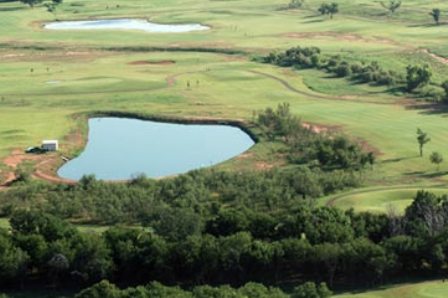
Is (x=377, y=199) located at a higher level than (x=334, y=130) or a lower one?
higher

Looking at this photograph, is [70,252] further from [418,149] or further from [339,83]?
[339,83]

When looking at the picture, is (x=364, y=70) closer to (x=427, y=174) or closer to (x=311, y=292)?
(x=427, y=174)

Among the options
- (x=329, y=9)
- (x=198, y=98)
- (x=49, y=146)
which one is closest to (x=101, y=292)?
(x=49, y=146)

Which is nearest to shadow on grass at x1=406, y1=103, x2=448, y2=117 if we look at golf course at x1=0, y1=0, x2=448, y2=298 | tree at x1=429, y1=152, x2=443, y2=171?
golf course at x1=0, y1=0, x2=448, y2=298

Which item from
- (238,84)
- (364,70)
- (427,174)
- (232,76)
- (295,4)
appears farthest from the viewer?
(295,4)

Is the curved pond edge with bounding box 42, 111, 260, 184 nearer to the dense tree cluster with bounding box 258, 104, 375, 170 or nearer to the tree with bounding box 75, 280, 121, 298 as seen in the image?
the dense tree cluster with bounding box 258, 104, 375, 170

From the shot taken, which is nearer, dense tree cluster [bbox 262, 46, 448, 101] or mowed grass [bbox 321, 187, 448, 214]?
mowed grass [bbox 321, 187, 448, 214]
